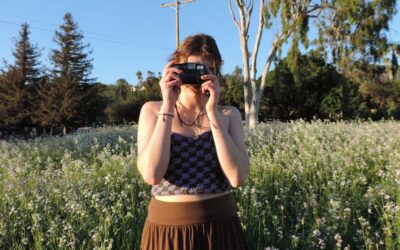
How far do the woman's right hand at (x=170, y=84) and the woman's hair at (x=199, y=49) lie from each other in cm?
15

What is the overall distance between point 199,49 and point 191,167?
54cm

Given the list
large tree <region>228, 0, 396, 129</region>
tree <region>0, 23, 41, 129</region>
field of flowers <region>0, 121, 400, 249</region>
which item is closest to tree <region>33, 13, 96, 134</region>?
tree <region>0, 23, 41, 129</region>

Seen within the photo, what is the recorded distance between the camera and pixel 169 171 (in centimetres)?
180

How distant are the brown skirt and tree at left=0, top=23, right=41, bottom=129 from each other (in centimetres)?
2681

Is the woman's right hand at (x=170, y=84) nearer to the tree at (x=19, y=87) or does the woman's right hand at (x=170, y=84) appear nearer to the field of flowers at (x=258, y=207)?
the field of flowers at (x=258, y=207)

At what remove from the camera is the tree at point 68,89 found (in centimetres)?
2575

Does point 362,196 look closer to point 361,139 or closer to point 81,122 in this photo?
point 361,139

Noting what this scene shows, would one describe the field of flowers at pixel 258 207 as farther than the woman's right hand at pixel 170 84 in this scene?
Yes

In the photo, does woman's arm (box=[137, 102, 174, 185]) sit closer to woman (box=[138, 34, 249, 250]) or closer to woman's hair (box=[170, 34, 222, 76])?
woman (box=[138, 34, 249, 250])

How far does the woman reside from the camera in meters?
1.69

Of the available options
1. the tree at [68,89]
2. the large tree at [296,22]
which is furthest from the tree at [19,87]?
the large tree at [296,22]

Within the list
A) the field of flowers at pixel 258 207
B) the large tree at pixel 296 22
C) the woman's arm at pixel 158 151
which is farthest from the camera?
the large tree at pixel 296 22

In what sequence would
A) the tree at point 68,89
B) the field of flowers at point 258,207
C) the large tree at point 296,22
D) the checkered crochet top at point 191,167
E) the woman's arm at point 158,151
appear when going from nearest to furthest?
the woman's arm at point 158,151 < the checkered crochet top at point 191,167 < the field of flowers at point 258,207 < the large tree at point 296,22 < the tree at point 68,89

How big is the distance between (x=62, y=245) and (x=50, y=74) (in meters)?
28.3
